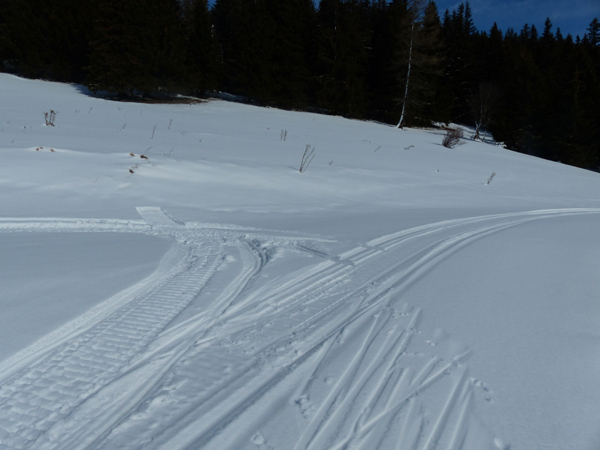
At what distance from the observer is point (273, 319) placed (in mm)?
2713

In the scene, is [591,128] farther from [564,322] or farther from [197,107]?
[564,322]

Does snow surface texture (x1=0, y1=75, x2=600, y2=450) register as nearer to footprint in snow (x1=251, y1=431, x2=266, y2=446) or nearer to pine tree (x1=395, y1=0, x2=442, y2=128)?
footprint in snow (x1=251, y1=431, x2=266, y2=446)

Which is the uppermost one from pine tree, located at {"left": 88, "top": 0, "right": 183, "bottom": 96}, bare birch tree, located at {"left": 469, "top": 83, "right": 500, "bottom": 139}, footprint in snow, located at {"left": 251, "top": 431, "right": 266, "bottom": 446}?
bare birch tree, located at {"left": 469, "top": 83, "right": 500, "bottom": 139}

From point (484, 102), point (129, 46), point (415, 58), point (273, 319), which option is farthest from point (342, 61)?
point (273, 319)

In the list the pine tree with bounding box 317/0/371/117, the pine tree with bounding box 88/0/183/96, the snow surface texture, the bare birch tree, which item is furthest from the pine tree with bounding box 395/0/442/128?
the snow surface texture

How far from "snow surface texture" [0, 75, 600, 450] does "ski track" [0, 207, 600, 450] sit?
0.03 feet

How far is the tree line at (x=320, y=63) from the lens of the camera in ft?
68.3

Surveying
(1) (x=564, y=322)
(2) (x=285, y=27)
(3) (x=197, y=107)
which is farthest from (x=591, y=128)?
(1) (x=564, y=322)

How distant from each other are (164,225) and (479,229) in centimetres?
464

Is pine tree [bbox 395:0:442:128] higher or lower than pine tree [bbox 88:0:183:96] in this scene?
higher

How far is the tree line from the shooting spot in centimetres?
2083

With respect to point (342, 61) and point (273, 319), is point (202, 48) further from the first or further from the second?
point (273, 319)

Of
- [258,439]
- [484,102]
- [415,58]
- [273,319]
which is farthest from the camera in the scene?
[484,102]

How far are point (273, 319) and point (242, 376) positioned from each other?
0.65m
